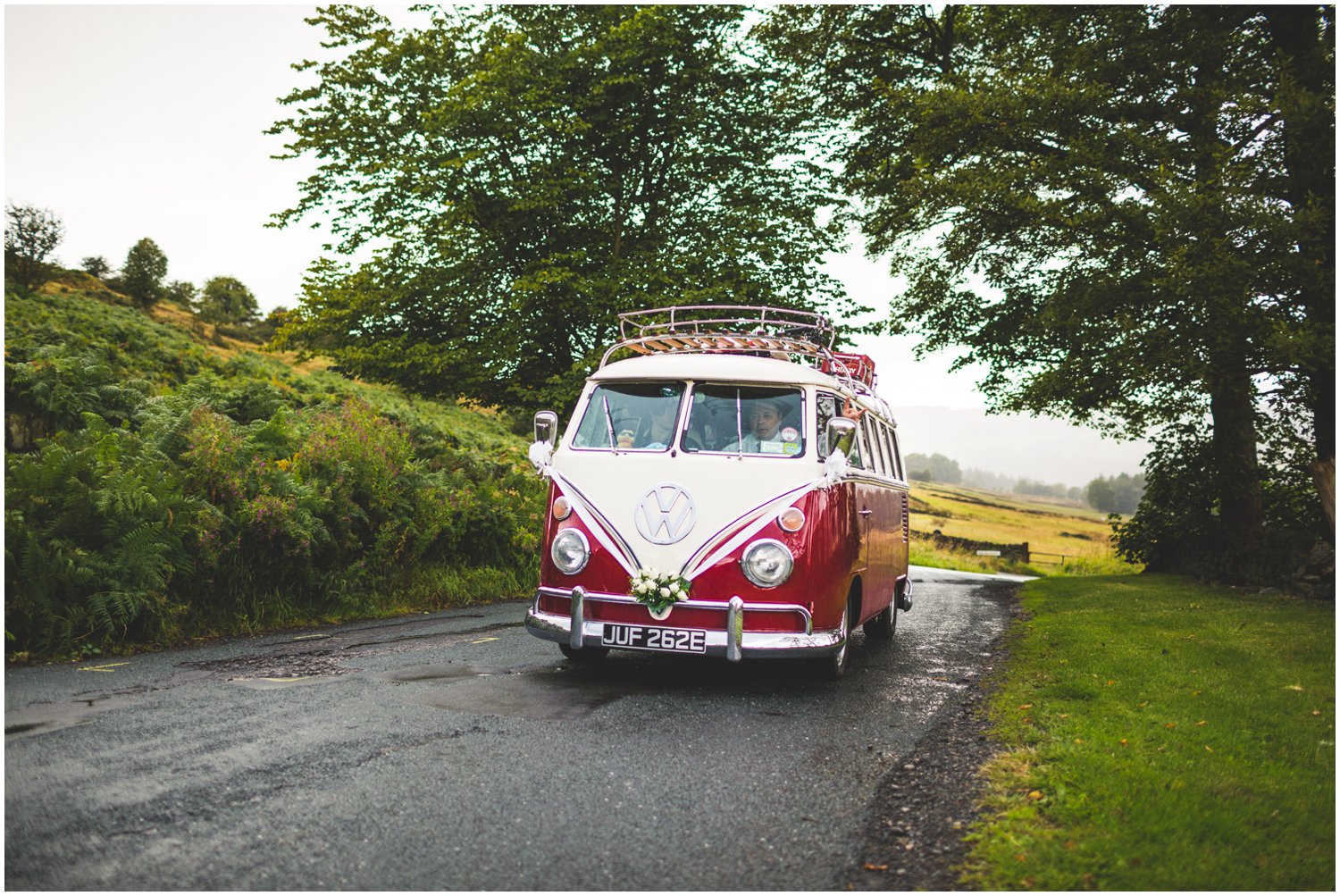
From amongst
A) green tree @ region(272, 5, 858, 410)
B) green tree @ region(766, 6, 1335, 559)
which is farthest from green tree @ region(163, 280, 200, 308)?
green tree @ region(766, 6, 1335, 559)

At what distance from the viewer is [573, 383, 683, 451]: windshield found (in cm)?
770

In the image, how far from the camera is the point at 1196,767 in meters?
5.24

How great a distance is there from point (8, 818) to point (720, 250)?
48.6 ft

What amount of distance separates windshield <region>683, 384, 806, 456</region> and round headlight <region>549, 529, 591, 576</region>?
44.1 inches

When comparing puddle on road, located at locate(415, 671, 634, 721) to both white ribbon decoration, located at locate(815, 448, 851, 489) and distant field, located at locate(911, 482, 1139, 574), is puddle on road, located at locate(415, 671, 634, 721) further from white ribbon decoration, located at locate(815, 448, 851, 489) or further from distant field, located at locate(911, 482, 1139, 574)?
distant field, located at locate(911, 482, 1139, 574)

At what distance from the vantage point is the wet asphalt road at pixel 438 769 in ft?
12.3

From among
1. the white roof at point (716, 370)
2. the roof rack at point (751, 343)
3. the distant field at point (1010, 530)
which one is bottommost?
the distant field at point (1010, 530)

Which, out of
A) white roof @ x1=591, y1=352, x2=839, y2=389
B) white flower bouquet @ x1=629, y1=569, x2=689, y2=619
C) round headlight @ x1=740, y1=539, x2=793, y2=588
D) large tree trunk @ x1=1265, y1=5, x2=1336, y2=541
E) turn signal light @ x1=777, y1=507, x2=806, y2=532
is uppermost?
large tree trunk @ x1=1265, y1=5, x2=1336, y2=541

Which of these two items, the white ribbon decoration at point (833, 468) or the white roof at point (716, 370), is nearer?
the white ribbon decoration at point (833, 468)

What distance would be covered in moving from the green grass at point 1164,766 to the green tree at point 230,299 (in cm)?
4051

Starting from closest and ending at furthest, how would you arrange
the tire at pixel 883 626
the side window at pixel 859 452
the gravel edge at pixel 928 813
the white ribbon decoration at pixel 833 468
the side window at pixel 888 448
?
1. the gravel edge at pixel 928 813
2. the white ribbon decoration at pixel 833 468
3. the side window at pixel 859 452
4. the side window at pixel 888 448
5. the tire at pixel 883 626

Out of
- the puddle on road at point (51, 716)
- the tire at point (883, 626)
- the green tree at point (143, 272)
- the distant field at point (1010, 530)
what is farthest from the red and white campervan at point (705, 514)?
the green tree at point (143, 272)

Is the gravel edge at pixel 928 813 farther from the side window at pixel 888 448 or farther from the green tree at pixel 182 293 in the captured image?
the green tree at pixel 182 293

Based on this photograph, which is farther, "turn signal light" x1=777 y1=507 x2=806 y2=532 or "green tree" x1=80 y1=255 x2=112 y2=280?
"green tree" x1=80 y1=255 x2=112 y2=280
